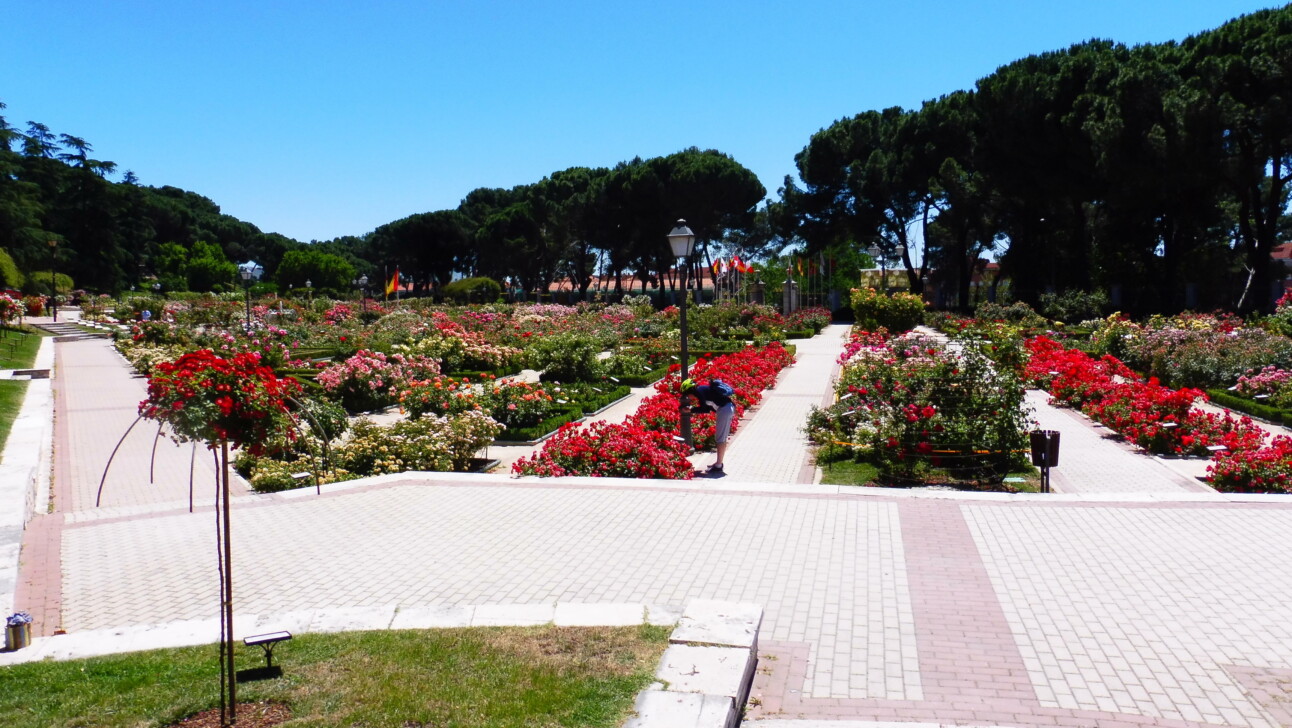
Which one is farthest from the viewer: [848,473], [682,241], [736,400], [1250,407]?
[736,400]

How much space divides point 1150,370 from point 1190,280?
23672mm

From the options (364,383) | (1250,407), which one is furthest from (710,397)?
(1250,407)

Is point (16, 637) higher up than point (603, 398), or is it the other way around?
point (603, 398)

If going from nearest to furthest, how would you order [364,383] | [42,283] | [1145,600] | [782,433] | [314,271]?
[1145,600]
[782,433]
[364,383]
[42,283]
[314,271]

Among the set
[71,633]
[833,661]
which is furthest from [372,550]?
[833,661]

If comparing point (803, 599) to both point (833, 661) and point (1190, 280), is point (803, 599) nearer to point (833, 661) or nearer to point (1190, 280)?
point (833, 661)

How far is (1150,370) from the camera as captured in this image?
18703 millimetres

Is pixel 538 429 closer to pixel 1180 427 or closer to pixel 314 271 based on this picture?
pixel 1180 427

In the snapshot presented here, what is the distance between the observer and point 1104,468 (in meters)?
10.3

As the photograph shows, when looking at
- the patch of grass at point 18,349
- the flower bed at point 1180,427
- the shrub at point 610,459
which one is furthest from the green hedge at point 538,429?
the patch of grass at point 18,349

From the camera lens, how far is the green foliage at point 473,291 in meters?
54.2

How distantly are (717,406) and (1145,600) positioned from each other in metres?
5.36

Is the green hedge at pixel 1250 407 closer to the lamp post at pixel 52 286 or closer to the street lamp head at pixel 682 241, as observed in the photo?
the street lamp head at pixel 682 241

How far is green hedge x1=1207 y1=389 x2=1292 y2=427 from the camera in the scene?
42.5 feet
